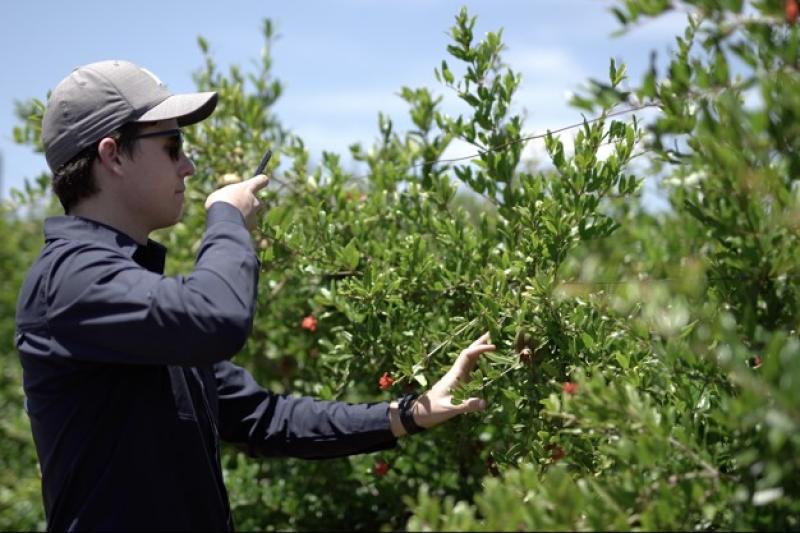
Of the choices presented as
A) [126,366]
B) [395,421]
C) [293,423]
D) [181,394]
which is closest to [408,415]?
[395,421]

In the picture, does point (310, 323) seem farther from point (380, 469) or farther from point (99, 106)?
point (99, 106)

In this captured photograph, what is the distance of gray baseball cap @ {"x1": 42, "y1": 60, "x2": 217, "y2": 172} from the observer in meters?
2.25

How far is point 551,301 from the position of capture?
2.39 meters

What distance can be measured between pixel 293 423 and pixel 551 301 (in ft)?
2.52

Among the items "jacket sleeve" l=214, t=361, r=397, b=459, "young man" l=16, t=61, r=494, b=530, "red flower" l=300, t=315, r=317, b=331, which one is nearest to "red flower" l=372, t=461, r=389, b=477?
"red flower" l=300, t=315, r=317, b=331

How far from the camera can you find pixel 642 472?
1787 millimetres

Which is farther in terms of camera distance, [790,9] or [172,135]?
[172,135]

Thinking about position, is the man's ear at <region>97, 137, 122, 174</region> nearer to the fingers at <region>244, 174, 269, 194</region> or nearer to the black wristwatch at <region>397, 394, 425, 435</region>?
the fingers at <region>244, 174, 269, 194</region>

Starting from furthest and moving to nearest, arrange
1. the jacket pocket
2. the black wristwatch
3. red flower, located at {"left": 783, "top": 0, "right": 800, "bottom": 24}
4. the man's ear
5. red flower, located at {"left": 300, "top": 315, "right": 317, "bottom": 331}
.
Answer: red flower, located at {"left": 300, "top": 315, "right": 317, "bottom": 331} < the black wristwatch < the man's ear < the jacket pocket < red flower, located at {"left": 783, "top": 0, "right": 800, "bottom": 24}

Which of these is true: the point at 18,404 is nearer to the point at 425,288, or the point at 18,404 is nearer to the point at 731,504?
the point at 425,288

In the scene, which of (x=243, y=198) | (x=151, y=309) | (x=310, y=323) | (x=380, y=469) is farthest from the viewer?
(x=310, y=323)

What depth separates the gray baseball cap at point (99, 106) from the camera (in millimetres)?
2248

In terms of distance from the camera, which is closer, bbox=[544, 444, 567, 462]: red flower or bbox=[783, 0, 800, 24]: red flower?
bbox=[783, 0, 800, 24]: red flower

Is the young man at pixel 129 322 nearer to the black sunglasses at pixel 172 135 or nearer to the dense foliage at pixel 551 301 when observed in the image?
the black sunglasses at pixel 172 135
